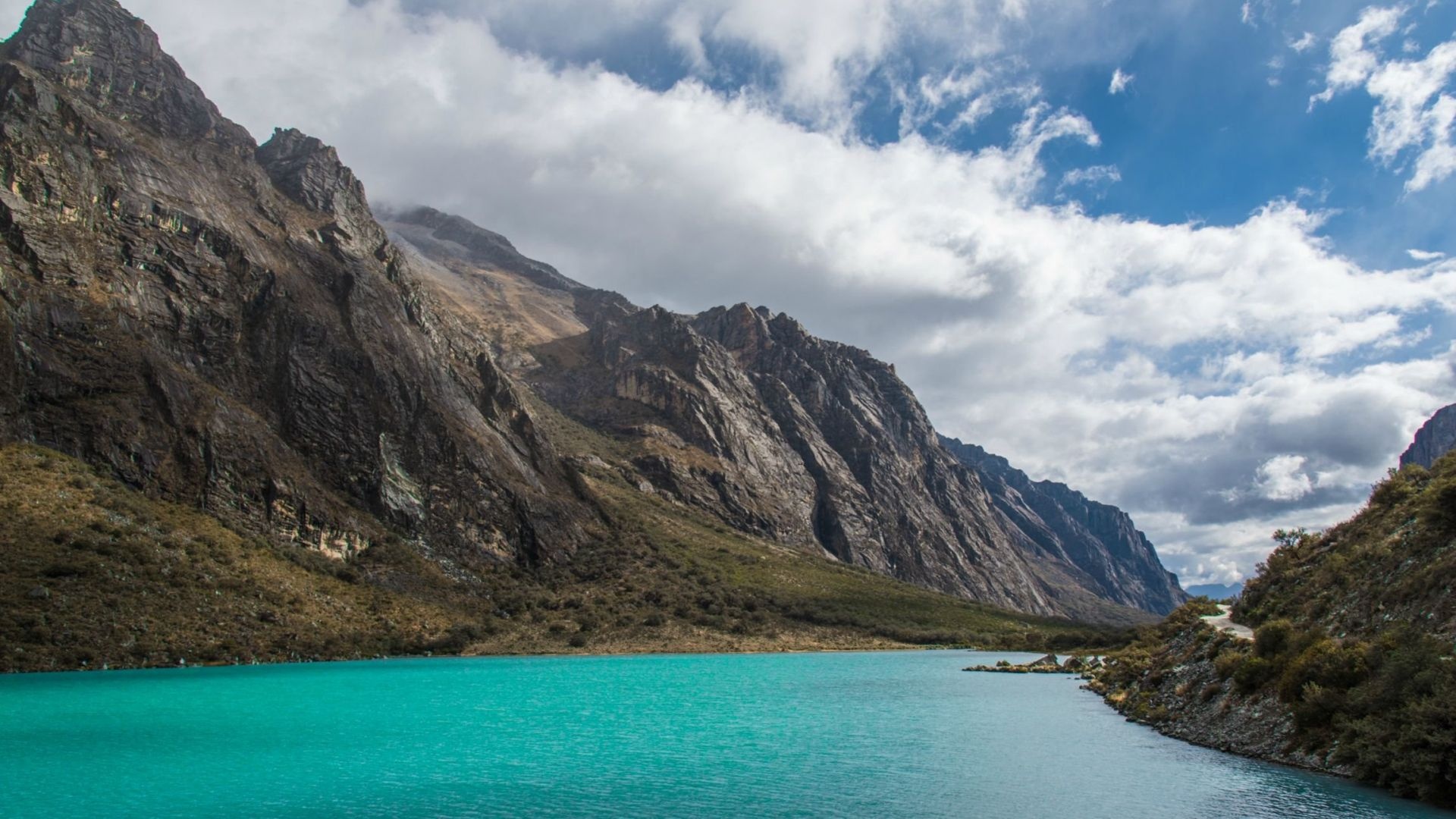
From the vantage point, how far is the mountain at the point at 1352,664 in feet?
81.7

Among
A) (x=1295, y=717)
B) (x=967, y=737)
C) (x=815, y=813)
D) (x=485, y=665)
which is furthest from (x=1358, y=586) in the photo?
(x=485, y=665)

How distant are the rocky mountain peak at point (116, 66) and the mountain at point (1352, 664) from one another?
183193mm

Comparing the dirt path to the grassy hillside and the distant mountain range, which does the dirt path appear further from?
the grassy hillside

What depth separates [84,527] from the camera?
80.3 metres

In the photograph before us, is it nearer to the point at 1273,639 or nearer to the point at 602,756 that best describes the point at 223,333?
A: the point at 602,756

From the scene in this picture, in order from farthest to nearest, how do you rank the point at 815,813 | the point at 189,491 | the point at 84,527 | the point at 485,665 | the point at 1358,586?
1. the point at 189,491
2. the point at 485,665
3. the point at 84,527
4. the point at 1358,586
5. the point at 815,813

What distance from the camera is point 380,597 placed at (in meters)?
112

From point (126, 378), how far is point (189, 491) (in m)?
17.7

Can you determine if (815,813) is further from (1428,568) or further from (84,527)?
(84,527)

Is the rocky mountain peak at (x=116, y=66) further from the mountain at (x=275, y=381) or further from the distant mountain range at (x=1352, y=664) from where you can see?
the distant mountain range at (x=1352, y=664)

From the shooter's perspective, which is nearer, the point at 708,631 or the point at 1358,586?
the point at 1358,586

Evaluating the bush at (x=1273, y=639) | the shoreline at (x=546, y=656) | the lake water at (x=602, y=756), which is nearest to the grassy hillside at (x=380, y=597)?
the shoreline at (x=546, y=656)

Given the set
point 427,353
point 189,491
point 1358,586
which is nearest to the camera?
point 1358,586

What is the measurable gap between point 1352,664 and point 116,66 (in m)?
205
